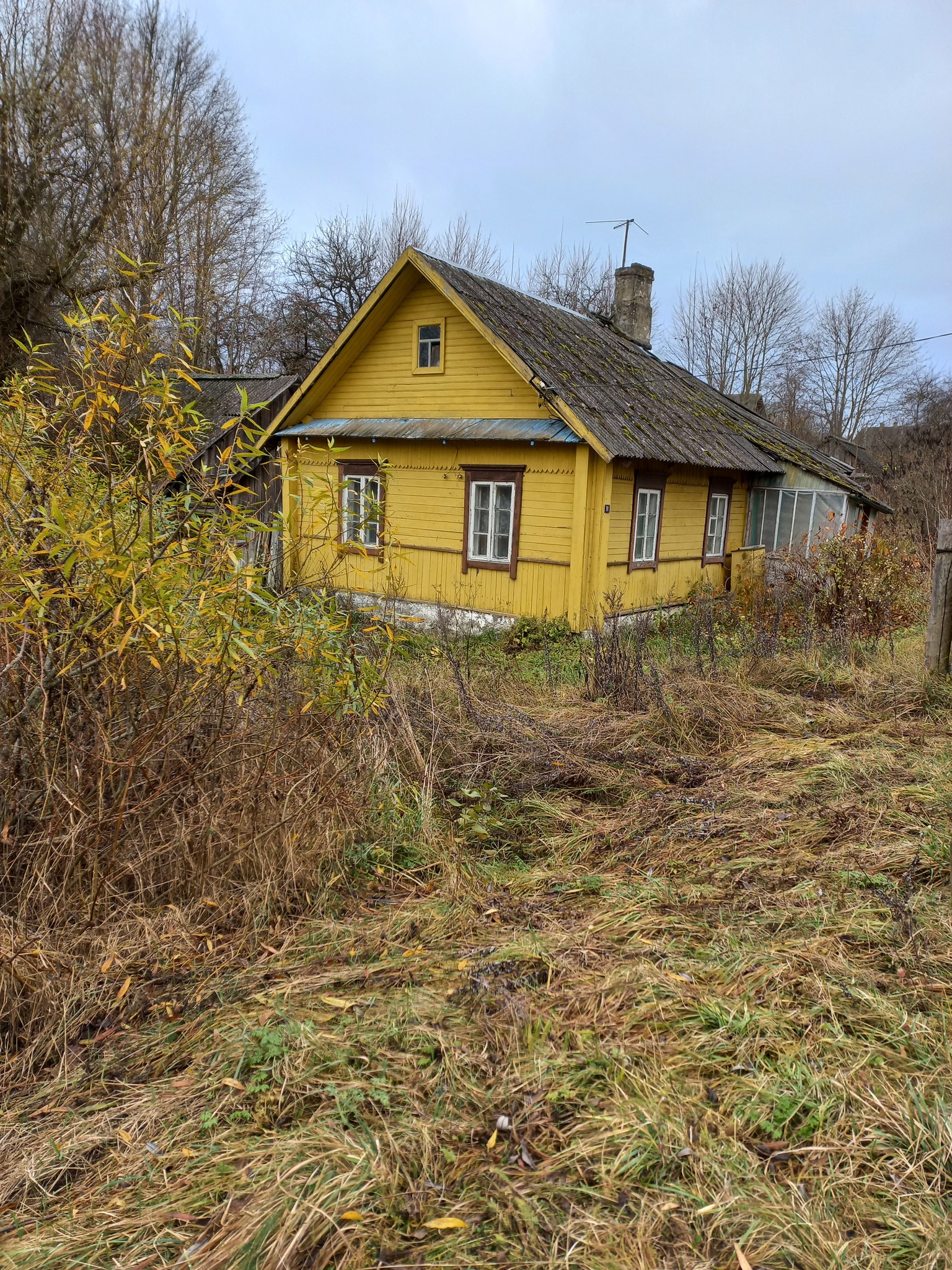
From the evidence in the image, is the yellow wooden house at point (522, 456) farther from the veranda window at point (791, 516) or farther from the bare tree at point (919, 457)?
the bare tree at point (919, 457)

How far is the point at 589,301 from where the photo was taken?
30938mm

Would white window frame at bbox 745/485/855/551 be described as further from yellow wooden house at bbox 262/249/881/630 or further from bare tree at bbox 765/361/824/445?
bare tree at bbox 765/361/824/445

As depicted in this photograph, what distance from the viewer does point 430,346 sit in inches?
484

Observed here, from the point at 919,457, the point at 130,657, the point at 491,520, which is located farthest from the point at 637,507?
the point at 919,457

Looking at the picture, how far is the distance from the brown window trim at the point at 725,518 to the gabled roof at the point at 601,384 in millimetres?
731

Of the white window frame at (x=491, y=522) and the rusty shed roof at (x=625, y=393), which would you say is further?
the white window frame at (x=491, y=522)

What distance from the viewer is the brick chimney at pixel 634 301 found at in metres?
16.7

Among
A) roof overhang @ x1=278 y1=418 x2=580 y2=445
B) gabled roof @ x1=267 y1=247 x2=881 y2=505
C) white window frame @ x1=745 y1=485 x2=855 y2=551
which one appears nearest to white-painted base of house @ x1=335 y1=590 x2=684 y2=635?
gabled roof @ x1=267 y1=247 x2=881 y2=505

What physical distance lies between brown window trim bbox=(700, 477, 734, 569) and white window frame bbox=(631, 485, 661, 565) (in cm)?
200

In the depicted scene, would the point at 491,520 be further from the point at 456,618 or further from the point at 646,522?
the point at 646,522

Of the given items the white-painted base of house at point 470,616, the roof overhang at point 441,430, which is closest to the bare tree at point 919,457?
the white-painted base of house at point 470,616

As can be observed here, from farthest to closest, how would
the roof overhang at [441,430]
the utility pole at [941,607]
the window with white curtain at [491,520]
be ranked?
1. the window with white curtain at [491,520]
2. the roof overhang at [441,430]
3. the utility pole at [941,607]

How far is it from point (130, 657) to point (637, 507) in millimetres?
9516

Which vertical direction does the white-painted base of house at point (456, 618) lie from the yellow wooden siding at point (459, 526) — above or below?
below
